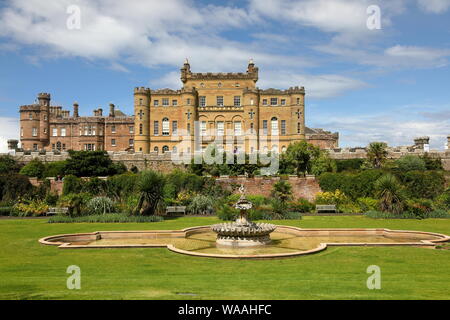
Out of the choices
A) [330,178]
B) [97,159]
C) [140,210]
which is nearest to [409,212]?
[330,178]

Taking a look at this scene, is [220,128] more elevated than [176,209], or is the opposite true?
[220,128]

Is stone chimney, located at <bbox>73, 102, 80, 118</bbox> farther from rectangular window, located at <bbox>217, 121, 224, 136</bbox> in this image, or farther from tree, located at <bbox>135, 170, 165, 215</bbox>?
tree, located at <bbox>135, 170, 165, 215</bbox>

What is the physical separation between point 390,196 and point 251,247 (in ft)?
44.9

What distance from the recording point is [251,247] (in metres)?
13.7

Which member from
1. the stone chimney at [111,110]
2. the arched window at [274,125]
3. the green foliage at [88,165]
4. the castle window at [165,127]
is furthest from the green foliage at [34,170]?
the arched window at [274,125]

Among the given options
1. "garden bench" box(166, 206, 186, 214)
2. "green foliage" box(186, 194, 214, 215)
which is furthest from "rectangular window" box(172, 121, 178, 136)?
"garden bench" box(166, 206, 186, 214)

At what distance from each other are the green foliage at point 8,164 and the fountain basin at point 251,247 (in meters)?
31.1

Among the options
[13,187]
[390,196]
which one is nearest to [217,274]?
[390,196]

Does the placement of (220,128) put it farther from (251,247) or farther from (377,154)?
(251,247)

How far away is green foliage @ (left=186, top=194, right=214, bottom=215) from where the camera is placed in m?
27.7

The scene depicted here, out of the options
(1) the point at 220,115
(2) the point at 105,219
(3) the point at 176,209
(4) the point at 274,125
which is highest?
(1) the point at 220,115

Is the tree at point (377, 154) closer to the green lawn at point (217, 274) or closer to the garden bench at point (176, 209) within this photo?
the garden bench at point (176, 209)

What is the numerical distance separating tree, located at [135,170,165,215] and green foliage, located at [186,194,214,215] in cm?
396
